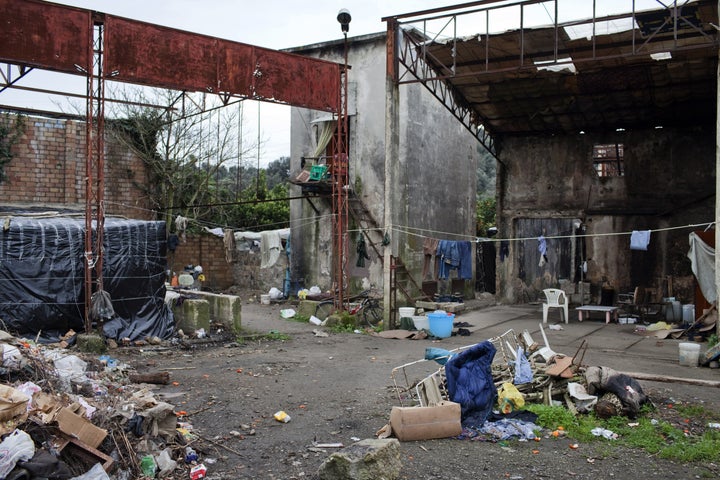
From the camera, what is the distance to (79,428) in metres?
4.93

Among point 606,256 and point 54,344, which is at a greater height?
point 606,256

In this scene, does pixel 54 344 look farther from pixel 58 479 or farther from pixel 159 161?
pixel 159 161

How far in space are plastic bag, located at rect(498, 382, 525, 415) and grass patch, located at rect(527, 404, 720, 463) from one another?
155mm

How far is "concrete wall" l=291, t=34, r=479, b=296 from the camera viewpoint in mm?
18094

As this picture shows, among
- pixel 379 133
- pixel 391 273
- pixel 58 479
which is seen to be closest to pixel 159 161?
pixel 379 133

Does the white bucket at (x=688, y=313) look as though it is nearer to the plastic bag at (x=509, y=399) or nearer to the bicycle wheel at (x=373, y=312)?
the bicycle wheel at (x=373, y=312)

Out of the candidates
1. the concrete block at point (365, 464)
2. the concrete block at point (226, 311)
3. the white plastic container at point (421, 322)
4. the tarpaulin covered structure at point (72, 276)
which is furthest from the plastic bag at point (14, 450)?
the white plastic container at point (421, 322)

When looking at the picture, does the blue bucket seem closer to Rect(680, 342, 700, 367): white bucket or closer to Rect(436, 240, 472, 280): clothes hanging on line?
Rect(436, 240, 472, 280): clothes hanging on line

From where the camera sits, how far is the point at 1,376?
597cm

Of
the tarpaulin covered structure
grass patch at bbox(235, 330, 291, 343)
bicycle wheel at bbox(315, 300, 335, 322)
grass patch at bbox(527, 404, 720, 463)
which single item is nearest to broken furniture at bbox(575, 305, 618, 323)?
bicycle wheel at bbox(315, 300, 335, 322)

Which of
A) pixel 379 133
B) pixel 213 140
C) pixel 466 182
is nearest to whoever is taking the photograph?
pixel 379 133

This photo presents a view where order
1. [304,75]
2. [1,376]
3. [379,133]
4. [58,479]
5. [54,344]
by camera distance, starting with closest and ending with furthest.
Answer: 1. [58,479]
2. [1,376]
3. [54,344]
4. [304,75]
5. [379,133]

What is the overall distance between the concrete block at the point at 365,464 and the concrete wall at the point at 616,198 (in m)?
12.7

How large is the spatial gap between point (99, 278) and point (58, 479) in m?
7.50
